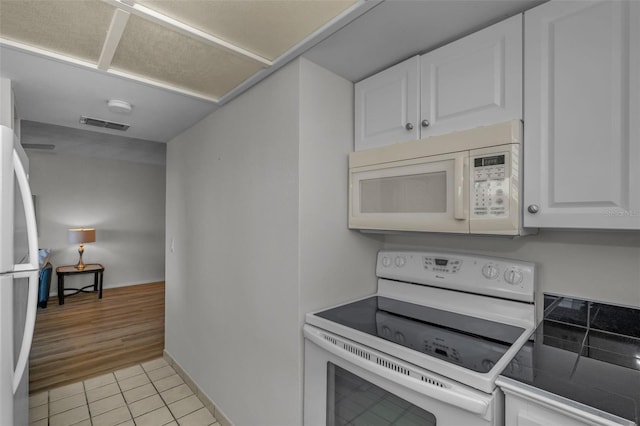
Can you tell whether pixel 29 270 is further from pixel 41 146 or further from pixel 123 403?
pixel 41 146

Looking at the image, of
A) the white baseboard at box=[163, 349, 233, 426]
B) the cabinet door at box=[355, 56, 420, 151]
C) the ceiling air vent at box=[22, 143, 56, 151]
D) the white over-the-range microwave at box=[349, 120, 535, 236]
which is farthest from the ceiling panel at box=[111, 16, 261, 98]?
the ceiling air vent at box=[22, 143, 56, 151]

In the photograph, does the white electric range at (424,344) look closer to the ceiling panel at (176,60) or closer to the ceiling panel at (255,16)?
the ceiling panel at (255,16)

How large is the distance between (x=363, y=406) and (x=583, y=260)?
106cm

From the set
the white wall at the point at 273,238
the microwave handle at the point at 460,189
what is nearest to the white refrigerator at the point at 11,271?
the white wall at the point at 273,238

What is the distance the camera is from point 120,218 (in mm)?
5930

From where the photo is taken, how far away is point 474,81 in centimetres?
125

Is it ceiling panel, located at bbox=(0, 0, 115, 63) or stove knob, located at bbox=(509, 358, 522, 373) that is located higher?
ceiling panel, located at bbox=(0, 0, 115, 63)

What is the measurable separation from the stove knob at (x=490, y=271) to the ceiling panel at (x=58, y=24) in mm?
1870

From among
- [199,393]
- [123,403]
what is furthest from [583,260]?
[123,403]

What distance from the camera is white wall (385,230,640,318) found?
1157mm

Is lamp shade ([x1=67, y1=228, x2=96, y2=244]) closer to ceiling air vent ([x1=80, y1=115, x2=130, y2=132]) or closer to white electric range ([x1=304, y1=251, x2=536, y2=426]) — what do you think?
ceiling air vent ([x1=80, y1=115, x2=130, y2=132])

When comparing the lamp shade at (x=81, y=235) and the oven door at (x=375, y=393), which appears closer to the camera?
the oven door at (x=375, y=393)

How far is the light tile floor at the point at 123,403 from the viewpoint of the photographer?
2.13 m

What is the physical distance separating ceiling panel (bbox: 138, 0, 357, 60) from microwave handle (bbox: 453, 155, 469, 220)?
28.8 inches
